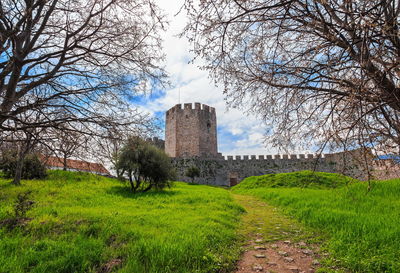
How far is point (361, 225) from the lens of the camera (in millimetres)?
4148

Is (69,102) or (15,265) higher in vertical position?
(69,102)

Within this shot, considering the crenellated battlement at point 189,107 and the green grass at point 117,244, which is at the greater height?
the crenellated battlement at point 189,107

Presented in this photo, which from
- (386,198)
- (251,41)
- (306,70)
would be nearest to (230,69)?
(251,41)

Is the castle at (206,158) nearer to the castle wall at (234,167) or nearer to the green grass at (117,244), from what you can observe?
the castle wall at (234,167)

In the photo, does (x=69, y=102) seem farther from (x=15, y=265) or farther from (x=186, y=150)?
(x=186, y=150)

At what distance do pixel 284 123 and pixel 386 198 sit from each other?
4757mm

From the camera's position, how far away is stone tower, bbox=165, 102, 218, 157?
30.6m

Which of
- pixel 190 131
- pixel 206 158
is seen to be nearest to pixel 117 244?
pixel 206 158

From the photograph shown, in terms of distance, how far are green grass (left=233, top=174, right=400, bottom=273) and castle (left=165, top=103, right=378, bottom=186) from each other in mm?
21121

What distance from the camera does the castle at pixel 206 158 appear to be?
28391mm

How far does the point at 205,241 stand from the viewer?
12.1 ft

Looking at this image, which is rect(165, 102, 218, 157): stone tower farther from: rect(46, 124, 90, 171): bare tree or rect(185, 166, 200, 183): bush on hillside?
rect(46, 124, 90, 171): bare tree

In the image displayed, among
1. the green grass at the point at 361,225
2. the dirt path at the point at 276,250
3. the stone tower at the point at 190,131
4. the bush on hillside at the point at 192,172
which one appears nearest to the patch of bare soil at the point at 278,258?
the dirt path at the point at 276,250

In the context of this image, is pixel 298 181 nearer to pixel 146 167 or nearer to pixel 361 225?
pixel 146 167
